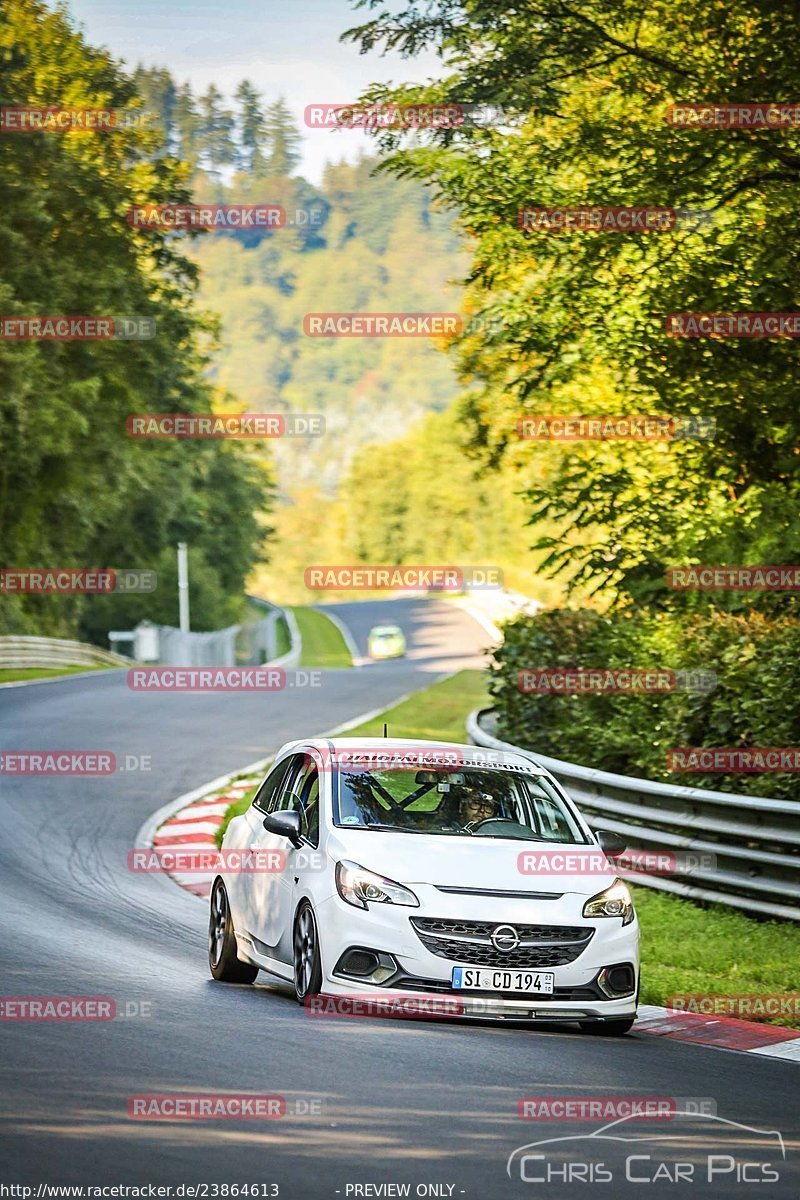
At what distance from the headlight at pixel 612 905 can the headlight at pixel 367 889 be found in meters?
0.96

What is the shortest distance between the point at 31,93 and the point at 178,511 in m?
41.3

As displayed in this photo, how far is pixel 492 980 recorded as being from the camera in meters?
8.80

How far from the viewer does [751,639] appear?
1452 cm

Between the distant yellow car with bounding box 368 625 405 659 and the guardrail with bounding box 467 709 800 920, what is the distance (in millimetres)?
57872

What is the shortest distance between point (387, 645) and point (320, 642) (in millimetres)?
11797

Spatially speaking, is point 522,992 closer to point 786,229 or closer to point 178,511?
point 786,229

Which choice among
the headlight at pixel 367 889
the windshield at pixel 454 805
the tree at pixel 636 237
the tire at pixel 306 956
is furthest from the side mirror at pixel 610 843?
the tree at pixel 636 237

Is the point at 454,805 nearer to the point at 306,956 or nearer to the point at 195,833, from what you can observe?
the point at 306,956

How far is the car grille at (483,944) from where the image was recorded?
883 centimetres

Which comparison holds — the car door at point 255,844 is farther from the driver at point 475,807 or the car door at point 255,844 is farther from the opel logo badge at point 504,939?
the opel logo badge at point 504,939

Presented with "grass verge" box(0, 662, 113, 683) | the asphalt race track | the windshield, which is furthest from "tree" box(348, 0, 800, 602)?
"grass verge" box(0, 662, 113, 683)

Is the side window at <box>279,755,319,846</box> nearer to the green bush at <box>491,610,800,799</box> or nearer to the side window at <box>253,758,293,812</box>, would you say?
the side window at <box>253,758,293,812</box>

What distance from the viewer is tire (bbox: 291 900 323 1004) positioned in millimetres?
9094

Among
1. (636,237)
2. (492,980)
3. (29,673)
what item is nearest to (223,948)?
(492,980)
